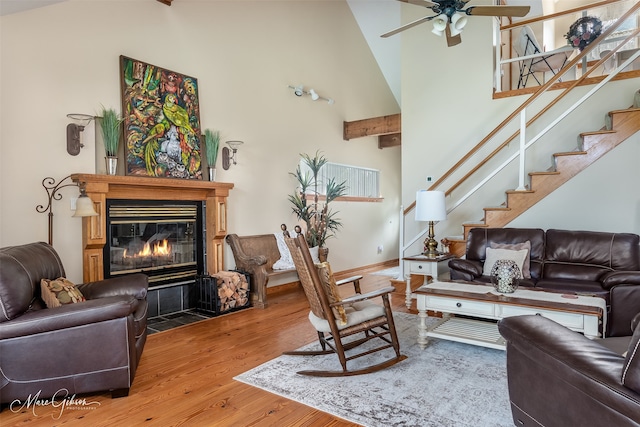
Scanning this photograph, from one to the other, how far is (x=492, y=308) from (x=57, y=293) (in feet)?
10.2

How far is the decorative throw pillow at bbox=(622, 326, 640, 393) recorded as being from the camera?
128 cm

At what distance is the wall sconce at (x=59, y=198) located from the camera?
136 inches

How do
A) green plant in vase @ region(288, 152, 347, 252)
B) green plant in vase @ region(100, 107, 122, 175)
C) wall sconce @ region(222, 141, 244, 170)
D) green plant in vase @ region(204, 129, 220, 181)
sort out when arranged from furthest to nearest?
green plant in vase @ region(288, 152, 347, 252)
wall sconce @ region(222, 141, 244, 170)
green plant in vase @ region(204, 129, 220, 181)
green plant in vase @ region(100, 107, 122, 175)

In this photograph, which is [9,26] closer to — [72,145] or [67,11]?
[67,11]

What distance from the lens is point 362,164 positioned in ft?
25.8

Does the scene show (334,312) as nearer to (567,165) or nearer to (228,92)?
(567,165)

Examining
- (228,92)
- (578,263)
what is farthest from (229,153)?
(578,263)

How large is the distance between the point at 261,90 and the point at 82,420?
4.58 meters

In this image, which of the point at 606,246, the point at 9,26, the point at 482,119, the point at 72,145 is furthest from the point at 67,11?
the point at 606,246

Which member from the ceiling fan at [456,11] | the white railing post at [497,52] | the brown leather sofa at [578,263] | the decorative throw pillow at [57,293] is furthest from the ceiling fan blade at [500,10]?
the decorative throw pillow at [57,293]

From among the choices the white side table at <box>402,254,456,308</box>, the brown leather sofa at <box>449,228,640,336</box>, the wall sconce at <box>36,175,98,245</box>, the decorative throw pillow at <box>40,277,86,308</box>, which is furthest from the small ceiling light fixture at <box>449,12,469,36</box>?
the decorative throw pillow at <box>40,277,86,308</box>

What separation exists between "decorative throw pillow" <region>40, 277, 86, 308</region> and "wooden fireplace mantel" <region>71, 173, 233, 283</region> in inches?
40.3

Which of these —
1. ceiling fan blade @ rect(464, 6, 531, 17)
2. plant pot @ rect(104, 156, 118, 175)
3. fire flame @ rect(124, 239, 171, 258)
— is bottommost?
fire flame @ rect(124, 239, 171, 258)

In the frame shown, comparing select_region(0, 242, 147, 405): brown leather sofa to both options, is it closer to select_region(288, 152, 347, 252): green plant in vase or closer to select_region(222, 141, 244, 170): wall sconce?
select_region(222, 141, 244, 170): wall sconce
